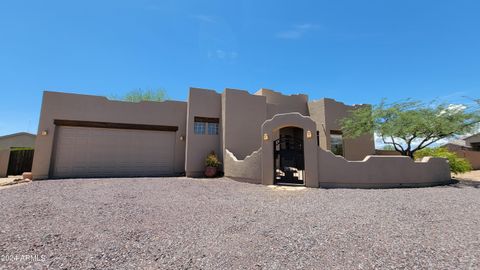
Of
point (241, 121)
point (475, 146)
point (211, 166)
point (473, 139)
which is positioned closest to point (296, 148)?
point (241, 121)

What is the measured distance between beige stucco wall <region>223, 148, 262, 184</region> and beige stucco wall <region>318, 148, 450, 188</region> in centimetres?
273

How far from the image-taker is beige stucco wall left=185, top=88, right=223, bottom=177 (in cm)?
1332

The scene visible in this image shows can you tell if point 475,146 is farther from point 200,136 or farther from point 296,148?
point 200,136

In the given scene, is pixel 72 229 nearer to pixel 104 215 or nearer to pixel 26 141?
pixel 104 215

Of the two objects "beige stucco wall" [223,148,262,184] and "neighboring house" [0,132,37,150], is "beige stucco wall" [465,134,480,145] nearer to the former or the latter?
"beige stucco wall" [223,148,262,184]

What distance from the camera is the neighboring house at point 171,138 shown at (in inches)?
402

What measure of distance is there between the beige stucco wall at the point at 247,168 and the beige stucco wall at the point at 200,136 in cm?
176

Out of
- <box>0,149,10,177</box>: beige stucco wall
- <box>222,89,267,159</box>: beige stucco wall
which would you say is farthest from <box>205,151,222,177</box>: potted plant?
<box>0,149,10,177</box>: beige stucco wall

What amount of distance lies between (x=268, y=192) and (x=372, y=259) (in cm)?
523

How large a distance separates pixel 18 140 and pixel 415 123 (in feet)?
120

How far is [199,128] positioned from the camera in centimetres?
1395

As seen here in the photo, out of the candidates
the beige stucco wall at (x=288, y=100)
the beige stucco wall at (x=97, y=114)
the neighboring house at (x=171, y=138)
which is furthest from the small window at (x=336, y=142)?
the beige stucco wall at (x=97, y=114)

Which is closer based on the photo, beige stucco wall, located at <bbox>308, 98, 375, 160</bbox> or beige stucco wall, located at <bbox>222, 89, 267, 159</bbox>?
beige stucco wall, located at <bbox>222, 89, 267, 159</bbox>

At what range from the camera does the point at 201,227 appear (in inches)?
177
